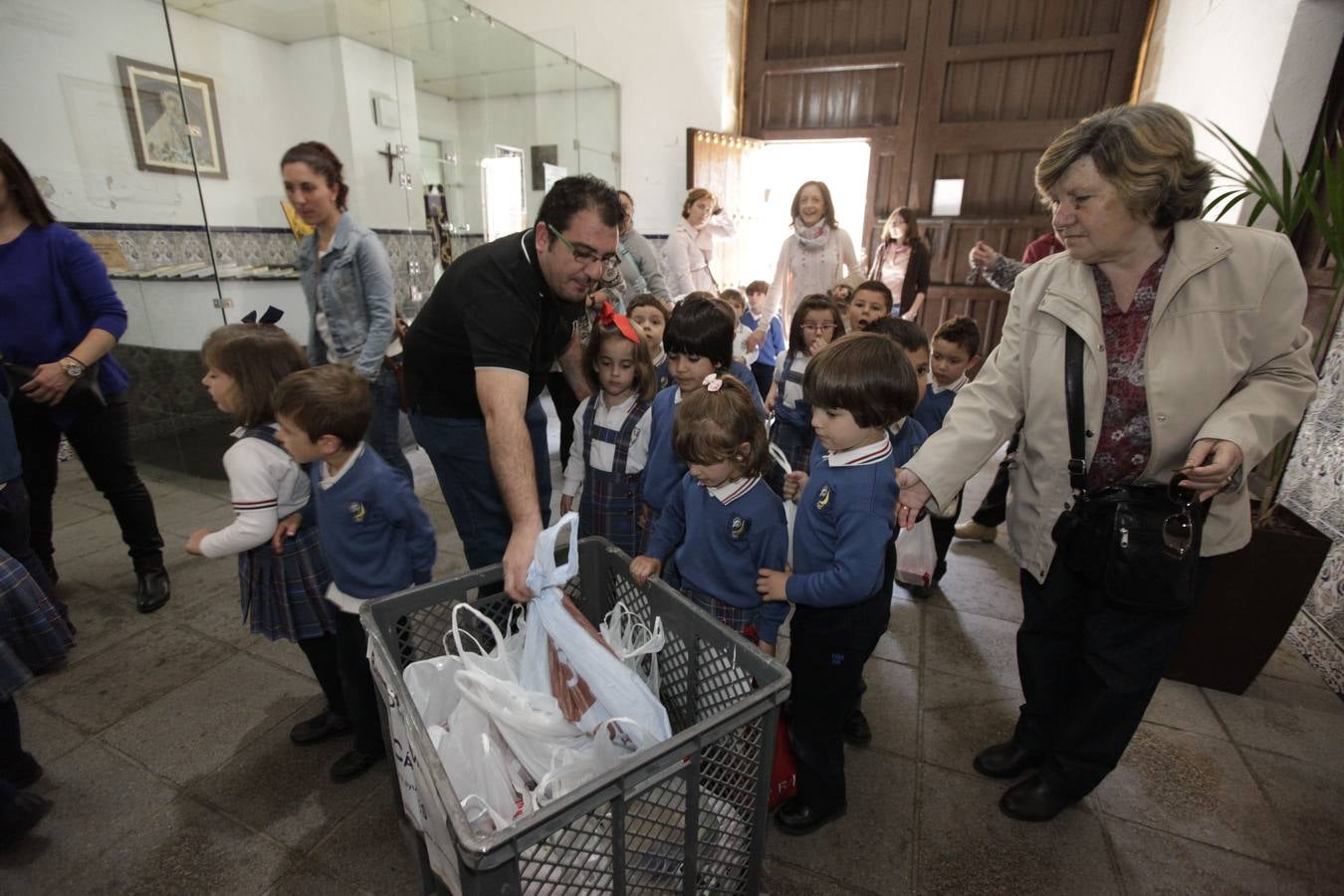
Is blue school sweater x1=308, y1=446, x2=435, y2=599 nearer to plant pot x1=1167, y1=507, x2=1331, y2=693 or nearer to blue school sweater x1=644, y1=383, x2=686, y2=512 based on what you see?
blue school sweater x1=644, y1=383, x2=686, y2=512

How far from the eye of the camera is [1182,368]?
1118 mm

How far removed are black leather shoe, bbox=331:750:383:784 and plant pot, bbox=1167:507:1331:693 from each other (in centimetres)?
227

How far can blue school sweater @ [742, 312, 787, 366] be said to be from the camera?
11.8 feet

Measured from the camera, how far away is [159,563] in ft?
7.57

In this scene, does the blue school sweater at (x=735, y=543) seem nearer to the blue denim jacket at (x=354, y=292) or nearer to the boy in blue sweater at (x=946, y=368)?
the boy in blue sweater at (x=946, y=368)

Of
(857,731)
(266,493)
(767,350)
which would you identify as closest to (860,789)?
(857,731)

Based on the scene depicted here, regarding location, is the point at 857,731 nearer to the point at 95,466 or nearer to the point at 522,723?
the point at 522,723

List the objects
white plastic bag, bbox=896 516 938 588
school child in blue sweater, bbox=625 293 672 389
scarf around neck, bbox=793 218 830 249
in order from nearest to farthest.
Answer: white plastic bag, bbox=896 516 938 588 < school child in blue sweater, bbox=625 293 672 389 < scarf around neck, bbox=793 218 830 249

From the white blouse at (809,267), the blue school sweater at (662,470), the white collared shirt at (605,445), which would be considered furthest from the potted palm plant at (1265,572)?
the white blouse at (809,267)

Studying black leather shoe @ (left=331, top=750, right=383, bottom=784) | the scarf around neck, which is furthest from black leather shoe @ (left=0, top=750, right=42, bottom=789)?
the scarf around neck

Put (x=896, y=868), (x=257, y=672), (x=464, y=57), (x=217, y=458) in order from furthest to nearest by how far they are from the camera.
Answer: (x=464, y=57), (x=217, y=458), (x=257, y=672), (x=896, y=868)

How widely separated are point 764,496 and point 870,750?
81cm

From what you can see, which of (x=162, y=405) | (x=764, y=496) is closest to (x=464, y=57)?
(x=162, y=405)

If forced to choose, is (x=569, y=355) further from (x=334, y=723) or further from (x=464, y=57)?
(x=464, y=57)
